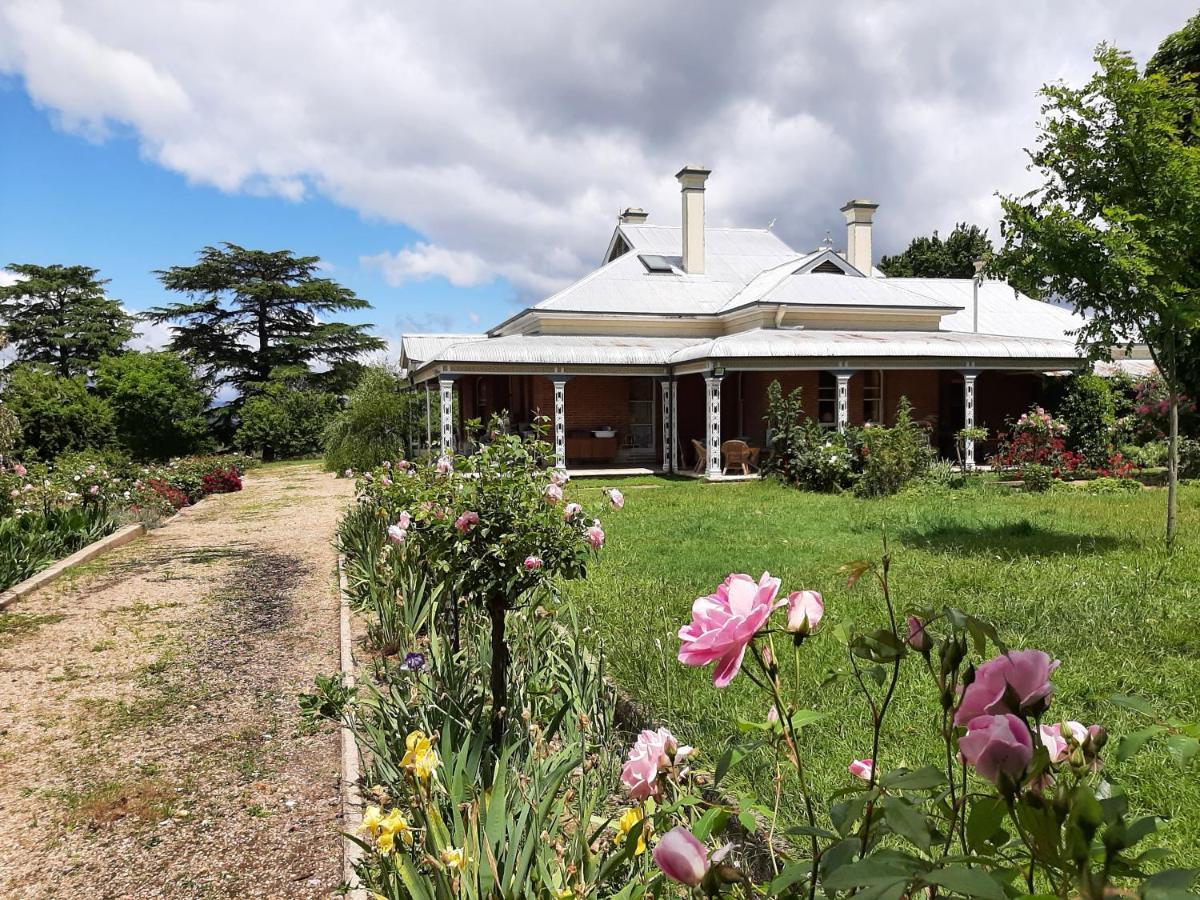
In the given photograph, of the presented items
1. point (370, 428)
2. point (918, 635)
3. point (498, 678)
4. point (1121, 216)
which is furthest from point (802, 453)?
point (918, 635)

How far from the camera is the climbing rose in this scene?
4.32ft

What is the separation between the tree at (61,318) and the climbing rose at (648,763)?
44082 mm

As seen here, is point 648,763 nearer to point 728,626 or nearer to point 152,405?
point 728,626

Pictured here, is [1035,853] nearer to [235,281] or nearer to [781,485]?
[781,485]

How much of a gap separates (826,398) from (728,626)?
20.7 meters

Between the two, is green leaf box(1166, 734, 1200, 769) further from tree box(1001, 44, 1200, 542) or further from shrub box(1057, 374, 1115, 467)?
shrub box(1057, 374, 1115, 467)

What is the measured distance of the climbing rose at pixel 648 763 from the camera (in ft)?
4.32

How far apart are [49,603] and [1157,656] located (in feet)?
30.6

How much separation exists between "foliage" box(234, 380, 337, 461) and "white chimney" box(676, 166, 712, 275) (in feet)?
51.7

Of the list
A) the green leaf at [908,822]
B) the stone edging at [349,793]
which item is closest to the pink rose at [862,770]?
the green leaf at [908,822]

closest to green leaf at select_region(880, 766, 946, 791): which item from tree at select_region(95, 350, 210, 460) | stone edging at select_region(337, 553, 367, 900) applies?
stone edging at select_region(337, 553, 367, 900)

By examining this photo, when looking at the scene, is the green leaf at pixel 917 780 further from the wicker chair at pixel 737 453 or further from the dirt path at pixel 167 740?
the wicker chair at pixel 737 453

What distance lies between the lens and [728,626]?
40.1 inches

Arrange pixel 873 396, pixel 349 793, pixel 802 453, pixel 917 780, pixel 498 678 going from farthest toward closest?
pixel 873 396 < pixel 802 453 < pixel 349 793 < pixel 498 678 < pixel 917 780
